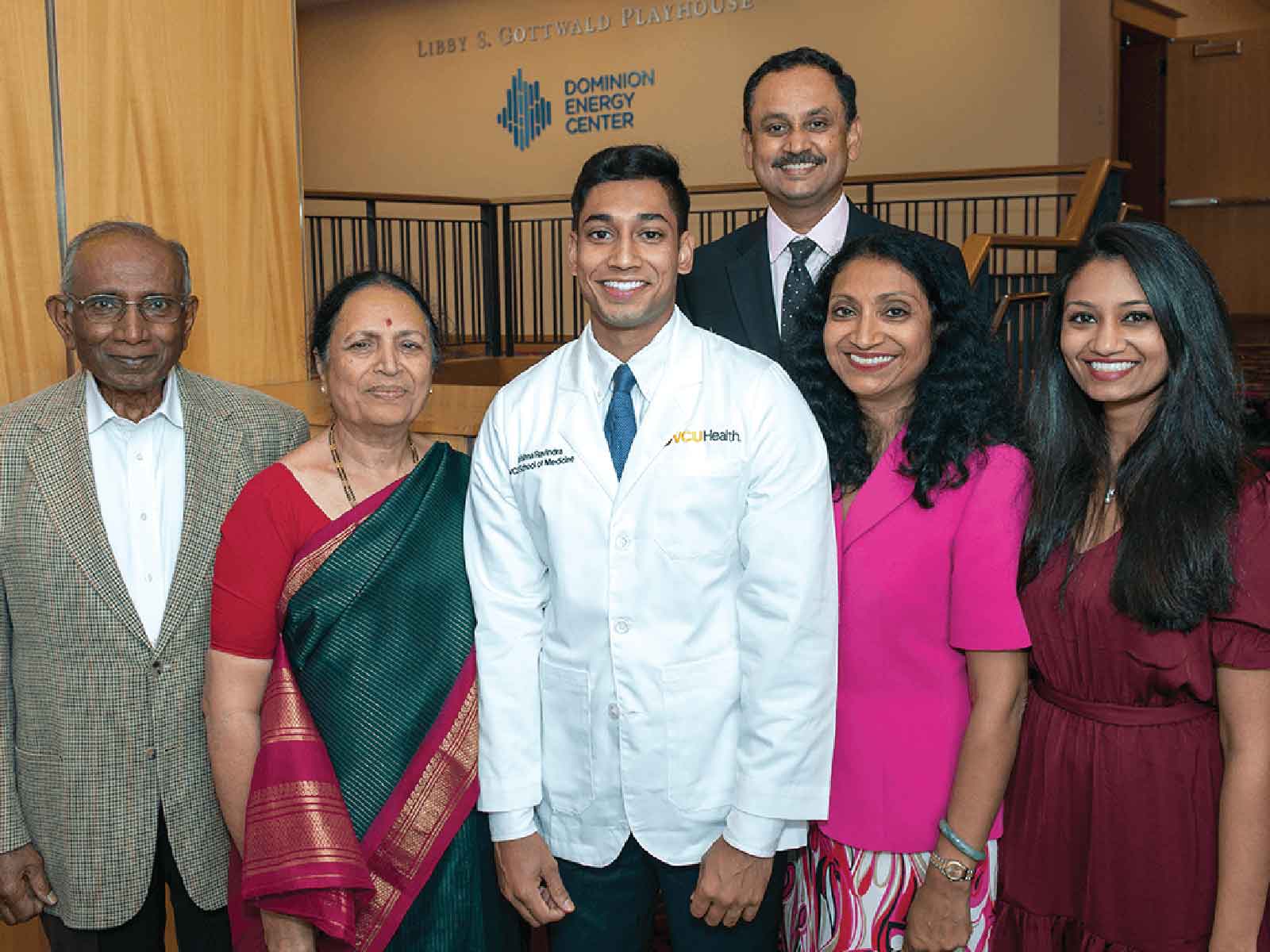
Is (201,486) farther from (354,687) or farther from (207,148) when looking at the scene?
(207,148)

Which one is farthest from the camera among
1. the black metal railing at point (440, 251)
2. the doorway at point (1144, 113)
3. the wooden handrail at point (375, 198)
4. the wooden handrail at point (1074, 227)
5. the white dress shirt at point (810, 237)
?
the doorway at point (1144, 113)

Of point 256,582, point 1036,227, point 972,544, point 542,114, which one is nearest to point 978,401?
point 972,544

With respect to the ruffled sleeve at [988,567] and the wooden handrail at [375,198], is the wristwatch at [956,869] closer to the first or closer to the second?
the ruffled sleeve at [988,567]

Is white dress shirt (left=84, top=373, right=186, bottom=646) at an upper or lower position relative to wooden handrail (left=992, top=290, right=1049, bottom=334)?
lower

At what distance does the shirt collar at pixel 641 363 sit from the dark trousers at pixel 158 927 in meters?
1.18

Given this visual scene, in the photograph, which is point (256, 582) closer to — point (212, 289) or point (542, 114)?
point (212, 289)

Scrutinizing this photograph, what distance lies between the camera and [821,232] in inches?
105

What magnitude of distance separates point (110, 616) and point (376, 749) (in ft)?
1.91

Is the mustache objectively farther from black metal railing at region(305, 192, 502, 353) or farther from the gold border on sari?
black metal railing at region(305, 192, 502, 353)

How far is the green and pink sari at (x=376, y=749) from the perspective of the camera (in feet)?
6.03

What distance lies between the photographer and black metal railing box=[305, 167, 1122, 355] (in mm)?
8664

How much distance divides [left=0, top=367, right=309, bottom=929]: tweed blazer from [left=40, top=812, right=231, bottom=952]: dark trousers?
1.5 inches

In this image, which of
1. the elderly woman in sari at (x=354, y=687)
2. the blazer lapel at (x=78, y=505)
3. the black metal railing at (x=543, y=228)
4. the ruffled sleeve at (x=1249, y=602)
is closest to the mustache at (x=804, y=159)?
the elderly woman in sari at (x=354, y=687)

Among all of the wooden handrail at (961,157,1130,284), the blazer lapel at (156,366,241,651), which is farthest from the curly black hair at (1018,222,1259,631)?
the wooden handrail at (961,157,1130,284)
